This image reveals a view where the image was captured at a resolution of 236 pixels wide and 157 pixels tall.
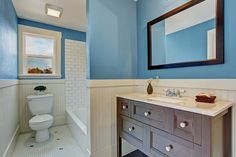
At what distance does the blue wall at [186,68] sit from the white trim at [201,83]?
0.14ft

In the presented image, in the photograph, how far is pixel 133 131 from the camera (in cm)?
143

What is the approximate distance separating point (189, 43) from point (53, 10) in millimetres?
2134

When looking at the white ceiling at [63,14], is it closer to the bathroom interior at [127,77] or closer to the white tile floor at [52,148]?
the bathroom interior at [127,77]

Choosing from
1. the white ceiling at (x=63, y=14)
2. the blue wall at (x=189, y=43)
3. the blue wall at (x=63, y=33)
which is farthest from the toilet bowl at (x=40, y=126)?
the blue wall at (x=189, y=43)

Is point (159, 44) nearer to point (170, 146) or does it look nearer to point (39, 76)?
point (170, 146)

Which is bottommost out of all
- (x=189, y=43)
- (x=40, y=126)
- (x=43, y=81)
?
(x=40, y=126)

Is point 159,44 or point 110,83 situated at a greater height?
point 159,44

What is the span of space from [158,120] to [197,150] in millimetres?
343

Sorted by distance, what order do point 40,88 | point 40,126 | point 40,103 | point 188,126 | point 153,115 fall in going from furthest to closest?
point 40,88
point 40,103
point 40,126
point 153,115
point 188,126

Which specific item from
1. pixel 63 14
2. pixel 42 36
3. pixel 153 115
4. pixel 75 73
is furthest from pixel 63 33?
pixel 153 115

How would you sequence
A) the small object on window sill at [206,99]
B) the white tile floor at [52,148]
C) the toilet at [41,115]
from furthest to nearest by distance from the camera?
1. the toilet at [41,115]
2. the white tile floor at [52,148]
3. the small object on window sill at [206,99]

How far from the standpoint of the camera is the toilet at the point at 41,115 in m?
2.16

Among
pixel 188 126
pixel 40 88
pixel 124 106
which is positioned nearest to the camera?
pixel 188 126

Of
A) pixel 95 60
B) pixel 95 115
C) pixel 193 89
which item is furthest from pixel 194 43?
pixel 95 115
